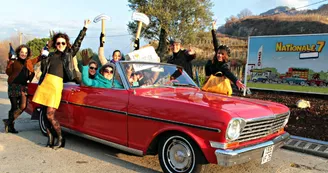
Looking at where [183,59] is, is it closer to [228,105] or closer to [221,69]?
[221,69]

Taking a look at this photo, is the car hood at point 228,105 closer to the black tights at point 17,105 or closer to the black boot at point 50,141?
the black boot at point 50,141

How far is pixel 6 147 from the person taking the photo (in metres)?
5.46

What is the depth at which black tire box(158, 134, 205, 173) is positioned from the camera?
375 centimetres

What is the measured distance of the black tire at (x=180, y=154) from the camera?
375 centimetres

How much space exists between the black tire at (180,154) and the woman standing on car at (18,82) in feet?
12.4

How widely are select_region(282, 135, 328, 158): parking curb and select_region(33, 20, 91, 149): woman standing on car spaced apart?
423cm

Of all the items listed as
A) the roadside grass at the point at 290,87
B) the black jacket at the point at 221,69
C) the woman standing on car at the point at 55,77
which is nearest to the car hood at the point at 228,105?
the black jacket at the point at 221,69

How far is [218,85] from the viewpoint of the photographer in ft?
18.1

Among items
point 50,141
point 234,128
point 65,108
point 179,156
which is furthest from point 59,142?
point 234,128

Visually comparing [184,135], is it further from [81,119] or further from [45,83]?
[45,83]

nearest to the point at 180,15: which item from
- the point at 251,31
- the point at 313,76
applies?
the point at 313,76

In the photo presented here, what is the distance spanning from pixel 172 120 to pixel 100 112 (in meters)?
1.45

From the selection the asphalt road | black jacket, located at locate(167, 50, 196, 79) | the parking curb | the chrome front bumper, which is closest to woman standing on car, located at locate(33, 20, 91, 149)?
the asphalt road

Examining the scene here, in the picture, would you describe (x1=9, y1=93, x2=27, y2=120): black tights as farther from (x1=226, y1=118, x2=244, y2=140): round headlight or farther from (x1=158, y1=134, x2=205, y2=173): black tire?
(x1=226, y1=118, x2=244, y2=140): round headlight
